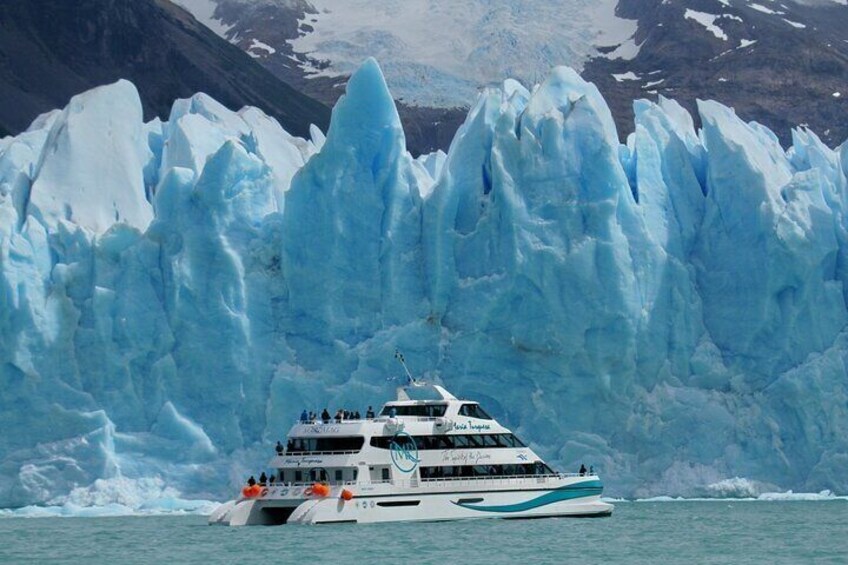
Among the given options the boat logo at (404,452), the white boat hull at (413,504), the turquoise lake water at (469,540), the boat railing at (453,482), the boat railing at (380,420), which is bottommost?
the turquoise lake water at (469,540)

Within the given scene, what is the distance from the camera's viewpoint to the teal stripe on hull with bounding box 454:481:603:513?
39438mm

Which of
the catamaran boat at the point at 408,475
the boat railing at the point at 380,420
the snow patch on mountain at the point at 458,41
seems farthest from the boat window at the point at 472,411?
the snow patch on mountain at the point at 458,41

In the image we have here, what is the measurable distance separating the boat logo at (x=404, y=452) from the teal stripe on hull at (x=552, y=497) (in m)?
1.29

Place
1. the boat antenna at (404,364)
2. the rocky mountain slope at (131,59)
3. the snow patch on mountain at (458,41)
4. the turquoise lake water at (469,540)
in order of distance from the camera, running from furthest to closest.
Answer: the rocky mountain slope at (131,59), the snow patch on mountain at (458,41), the boat antenna at (404,364), the turquoise lake water at (469,540)

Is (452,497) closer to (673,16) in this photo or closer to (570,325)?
(570,325)

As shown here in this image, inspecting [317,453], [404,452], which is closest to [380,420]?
[404,452]

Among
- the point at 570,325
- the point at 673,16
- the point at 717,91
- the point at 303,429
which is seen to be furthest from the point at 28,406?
the point at 673,16

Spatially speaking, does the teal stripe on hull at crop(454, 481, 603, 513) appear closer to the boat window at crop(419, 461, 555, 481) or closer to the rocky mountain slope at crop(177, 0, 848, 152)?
the boat window at crop(419, 461, 555, 481)

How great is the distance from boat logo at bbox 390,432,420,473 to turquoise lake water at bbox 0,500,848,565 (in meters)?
1.24

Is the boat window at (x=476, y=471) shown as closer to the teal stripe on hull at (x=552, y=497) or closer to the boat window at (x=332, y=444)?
the teal stripe on hull at (x=552, y=497)

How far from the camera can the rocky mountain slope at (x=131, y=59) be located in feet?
337

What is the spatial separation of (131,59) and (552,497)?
70552 millimetres

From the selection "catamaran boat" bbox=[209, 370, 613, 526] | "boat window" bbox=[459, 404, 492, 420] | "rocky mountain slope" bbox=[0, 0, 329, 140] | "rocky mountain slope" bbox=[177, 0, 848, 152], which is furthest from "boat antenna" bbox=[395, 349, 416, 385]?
"rocky mountain slope" bbox=[0, 0, 329, 140]

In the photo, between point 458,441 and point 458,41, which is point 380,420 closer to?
point 458,441
